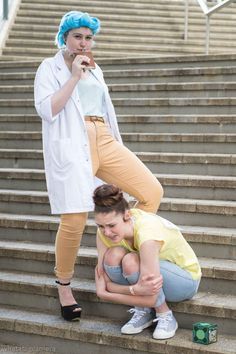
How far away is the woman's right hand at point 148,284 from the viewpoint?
3398 millimetres

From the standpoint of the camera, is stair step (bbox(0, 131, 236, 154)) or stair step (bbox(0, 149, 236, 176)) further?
stair step (bbox(0, 131, 236, 154))

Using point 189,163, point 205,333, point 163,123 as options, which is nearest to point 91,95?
point 205,333

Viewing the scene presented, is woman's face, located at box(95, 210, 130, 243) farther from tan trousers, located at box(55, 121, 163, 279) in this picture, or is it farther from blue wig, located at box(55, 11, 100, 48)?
blue wig, located at box(55, 11, 100, 48)

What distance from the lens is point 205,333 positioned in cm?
345

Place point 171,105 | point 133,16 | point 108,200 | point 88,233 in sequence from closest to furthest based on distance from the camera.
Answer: point 108,200 → point 88,233 → point 171,105 → point 133,16

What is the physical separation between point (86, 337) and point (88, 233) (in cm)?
99

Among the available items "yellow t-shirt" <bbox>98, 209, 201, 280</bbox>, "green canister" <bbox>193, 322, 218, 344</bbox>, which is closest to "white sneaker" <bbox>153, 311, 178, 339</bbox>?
"green canister" <bbox>193, 322, 218, 344</bbox>

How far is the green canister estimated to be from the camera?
3439mm

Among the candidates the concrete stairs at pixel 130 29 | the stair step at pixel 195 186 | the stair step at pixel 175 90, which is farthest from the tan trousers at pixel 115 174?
the concrete stairs at pixel 130 29

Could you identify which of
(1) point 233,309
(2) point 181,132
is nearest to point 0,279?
(1) point 233,309

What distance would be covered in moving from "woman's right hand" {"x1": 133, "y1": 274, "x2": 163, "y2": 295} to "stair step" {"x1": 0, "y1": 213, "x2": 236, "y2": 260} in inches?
36.1

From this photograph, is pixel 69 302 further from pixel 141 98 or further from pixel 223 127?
pixel 141 98

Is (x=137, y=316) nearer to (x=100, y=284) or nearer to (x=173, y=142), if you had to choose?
(x=100, y=284)

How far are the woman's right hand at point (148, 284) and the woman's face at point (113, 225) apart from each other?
0.76 ft
